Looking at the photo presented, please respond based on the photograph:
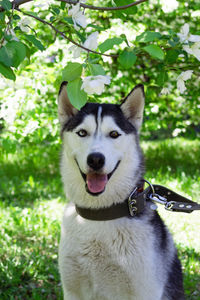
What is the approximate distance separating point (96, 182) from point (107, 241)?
0.39 meters

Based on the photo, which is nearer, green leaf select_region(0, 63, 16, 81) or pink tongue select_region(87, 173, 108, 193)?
green leaf select_region(0, 63, 16, 81)

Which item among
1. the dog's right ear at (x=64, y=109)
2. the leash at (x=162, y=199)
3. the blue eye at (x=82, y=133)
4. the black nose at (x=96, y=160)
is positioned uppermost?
the dog's right ear at (x=64, y=109)

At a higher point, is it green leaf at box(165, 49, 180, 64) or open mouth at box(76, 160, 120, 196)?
green leaf at box(165, 49, 180, 64)

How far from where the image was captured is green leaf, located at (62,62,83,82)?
5.77ft

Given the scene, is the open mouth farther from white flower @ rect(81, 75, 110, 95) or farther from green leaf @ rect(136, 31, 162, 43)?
green leaf @ rect(136, 31, 162, 43)

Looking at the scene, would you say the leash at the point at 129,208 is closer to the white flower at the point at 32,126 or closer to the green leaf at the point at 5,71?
the green leaf at the point at 5,71

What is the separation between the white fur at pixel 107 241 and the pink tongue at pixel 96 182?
0.08 meters

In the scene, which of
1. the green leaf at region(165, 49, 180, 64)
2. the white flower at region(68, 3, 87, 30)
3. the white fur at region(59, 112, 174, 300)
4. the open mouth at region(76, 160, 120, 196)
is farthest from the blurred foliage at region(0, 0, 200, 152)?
the open mouth at region(76, 160, 120, 196)

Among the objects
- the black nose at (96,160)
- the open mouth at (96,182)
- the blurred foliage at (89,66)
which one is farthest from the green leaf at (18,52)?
the open mouth at (96,182)

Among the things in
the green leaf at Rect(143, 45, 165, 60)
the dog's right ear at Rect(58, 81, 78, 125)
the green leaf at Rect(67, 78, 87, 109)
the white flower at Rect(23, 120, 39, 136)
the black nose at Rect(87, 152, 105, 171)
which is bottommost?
the white flower at Rect(23, 120, 39, 136)

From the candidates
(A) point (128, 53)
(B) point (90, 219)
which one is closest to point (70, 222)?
(B) point (90, 219)

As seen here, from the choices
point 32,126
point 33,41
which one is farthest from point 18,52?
point 32,126

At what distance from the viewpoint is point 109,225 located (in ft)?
7.91

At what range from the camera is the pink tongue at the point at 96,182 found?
2306mm
